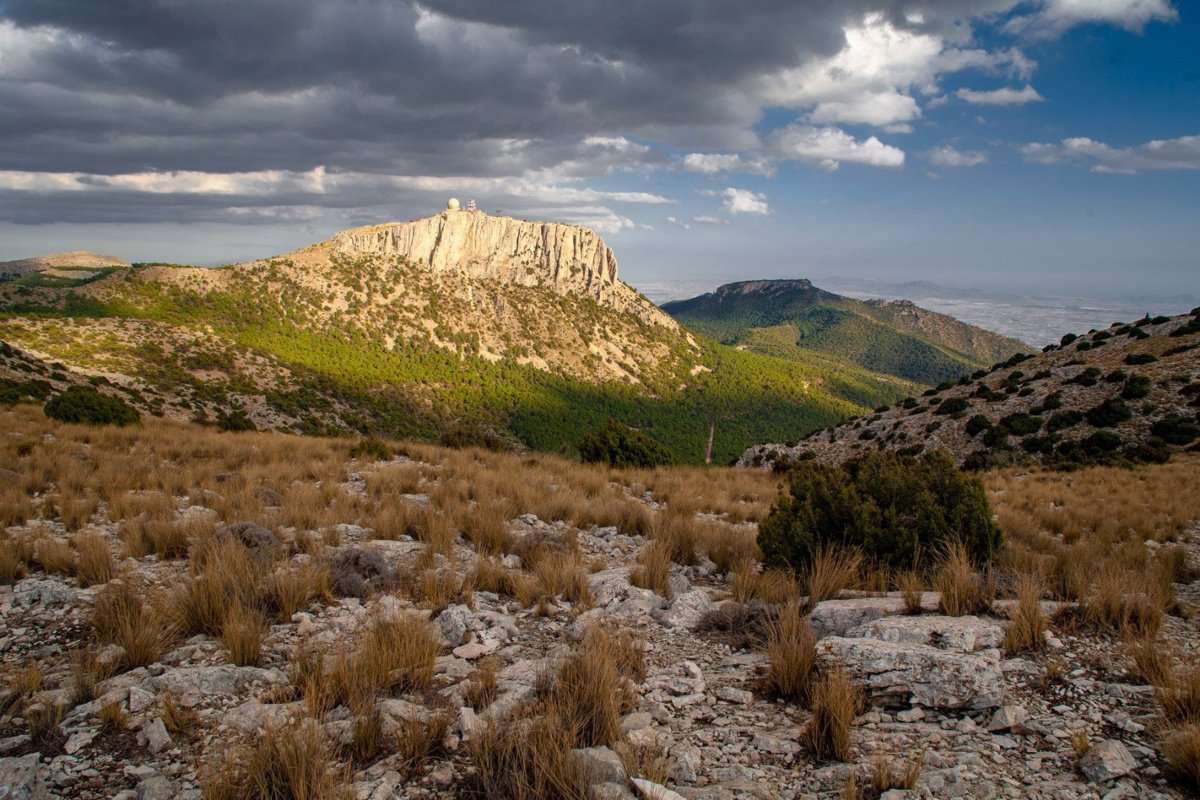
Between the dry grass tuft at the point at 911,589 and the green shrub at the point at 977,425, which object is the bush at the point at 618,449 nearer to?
the dry grass tuft at the point at 911,589

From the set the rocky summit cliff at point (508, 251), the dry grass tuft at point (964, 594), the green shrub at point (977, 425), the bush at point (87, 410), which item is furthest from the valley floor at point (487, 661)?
the rocky summit cliff at point (508, 251)

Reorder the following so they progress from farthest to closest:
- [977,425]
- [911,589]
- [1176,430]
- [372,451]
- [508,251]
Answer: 1. [508,251]
2. [977,425]
3. [1176,430]
4. [372,451]
5. [911,589]

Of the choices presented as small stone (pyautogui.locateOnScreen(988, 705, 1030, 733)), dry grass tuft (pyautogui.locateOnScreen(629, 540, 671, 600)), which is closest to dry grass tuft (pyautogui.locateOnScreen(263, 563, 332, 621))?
dry grass tuft (pyautogui.locateOnScreen(629, 540, 671, 600))

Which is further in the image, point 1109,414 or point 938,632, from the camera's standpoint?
point 1109,414

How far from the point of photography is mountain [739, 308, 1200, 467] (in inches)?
915

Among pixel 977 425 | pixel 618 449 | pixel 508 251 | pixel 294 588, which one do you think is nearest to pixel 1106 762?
pixel 294 588

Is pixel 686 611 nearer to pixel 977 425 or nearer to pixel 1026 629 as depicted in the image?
pixel 1026 629

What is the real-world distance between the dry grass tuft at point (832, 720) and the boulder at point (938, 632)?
37.5 inches

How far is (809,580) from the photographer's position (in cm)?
580

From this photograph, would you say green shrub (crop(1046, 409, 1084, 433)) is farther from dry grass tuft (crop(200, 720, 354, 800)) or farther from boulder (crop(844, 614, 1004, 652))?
dry grass tuft (crop(200, 720, 354, 800))

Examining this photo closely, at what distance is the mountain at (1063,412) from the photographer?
23.2 metres

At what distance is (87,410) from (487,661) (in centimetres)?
1863

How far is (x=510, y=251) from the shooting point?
507ft

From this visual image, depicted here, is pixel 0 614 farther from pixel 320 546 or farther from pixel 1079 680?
pixel 1079 680
